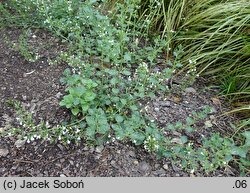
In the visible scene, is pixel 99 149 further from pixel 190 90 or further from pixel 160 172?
pixel 190 90

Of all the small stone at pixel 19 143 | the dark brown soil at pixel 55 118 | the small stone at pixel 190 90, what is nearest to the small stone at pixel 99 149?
the dark brown soil at pixel 55 118

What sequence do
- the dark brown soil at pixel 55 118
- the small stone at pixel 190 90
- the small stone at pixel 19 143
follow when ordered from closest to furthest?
the dark brown soil at pixel 55 118 < the small stone at pixel 19 143 < the small stone at pixel 190 90

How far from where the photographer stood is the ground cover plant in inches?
84.0

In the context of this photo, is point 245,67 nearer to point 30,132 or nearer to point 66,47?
point 66,47

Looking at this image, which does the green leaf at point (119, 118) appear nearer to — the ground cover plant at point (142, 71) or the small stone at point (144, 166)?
the ground cover plant at point (142, 71)

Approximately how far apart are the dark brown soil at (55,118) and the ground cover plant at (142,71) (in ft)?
0.18

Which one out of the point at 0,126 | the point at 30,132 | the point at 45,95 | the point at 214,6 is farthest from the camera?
the point at 214,6

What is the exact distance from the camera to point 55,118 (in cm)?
233

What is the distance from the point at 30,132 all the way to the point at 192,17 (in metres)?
1.80

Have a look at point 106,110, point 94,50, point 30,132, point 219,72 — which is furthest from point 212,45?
point 30,132

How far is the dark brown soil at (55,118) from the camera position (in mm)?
2096

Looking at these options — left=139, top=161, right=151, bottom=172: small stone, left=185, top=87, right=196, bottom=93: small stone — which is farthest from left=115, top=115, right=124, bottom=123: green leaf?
left=185, top=87, right=196, bottom=93: small stone

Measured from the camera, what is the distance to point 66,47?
115 inches

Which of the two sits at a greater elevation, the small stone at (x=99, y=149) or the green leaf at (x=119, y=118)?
the green leaf at (x=119, y=118)
